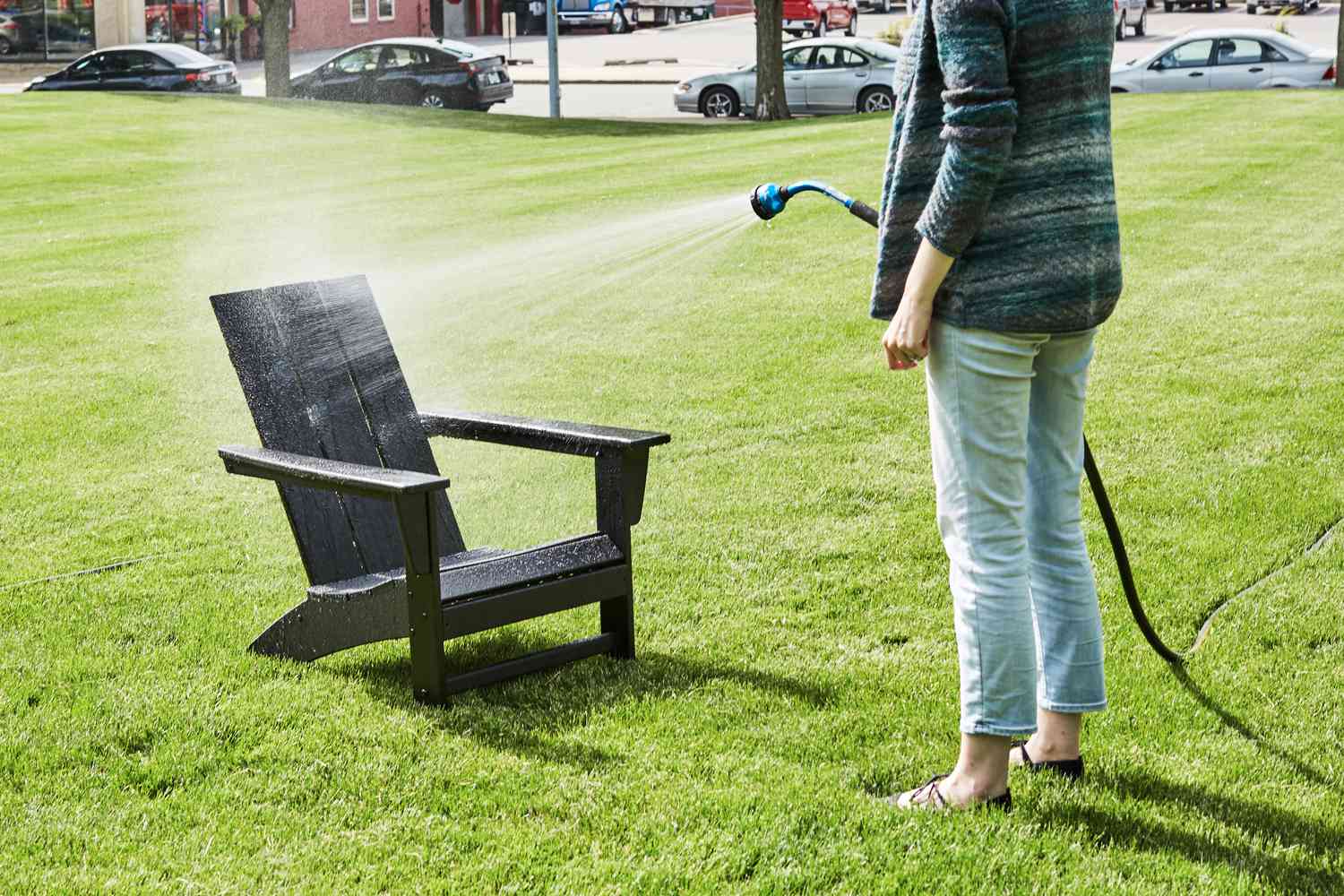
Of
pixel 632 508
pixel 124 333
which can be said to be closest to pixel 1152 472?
pixel 632 508

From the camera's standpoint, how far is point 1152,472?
257 inches

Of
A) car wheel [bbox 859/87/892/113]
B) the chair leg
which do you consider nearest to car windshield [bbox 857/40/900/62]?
car wheel [bbox 859/87/892/113]

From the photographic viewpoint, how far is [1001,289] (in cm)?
319

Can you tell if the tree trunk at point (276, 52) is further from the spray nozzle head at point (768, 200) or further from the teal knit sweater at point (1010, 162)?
the teal knit sweater at point (1010, 162)

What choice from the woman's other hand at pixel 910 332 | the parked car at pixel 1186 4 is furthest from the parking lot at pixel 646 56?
the woman's other hand at pixel 910 332

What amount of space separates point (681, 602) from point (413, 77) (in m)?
25.4

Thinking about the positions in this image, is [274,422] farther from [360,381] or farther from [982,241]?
[982,241]

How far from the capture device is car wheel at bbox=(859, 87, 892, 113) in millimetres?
26031

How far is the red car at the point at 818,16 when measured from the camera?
1774 inches

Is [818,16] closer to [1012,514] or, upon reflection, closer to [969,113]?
[1012,514]

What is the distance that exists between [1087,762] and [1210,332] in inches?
223

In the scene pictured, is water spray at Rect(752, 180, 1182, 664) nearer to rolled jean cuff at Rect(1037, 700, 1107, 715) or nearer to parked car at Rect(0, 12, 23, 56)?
rolled jean cuff at Rect(1037, 700, 1107, 715)

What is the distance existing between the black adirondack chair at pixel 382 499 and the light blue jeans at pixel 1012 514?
4.39 ft

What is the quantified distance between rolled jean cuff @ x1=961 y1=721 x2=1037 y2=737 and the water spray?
2.19ft
